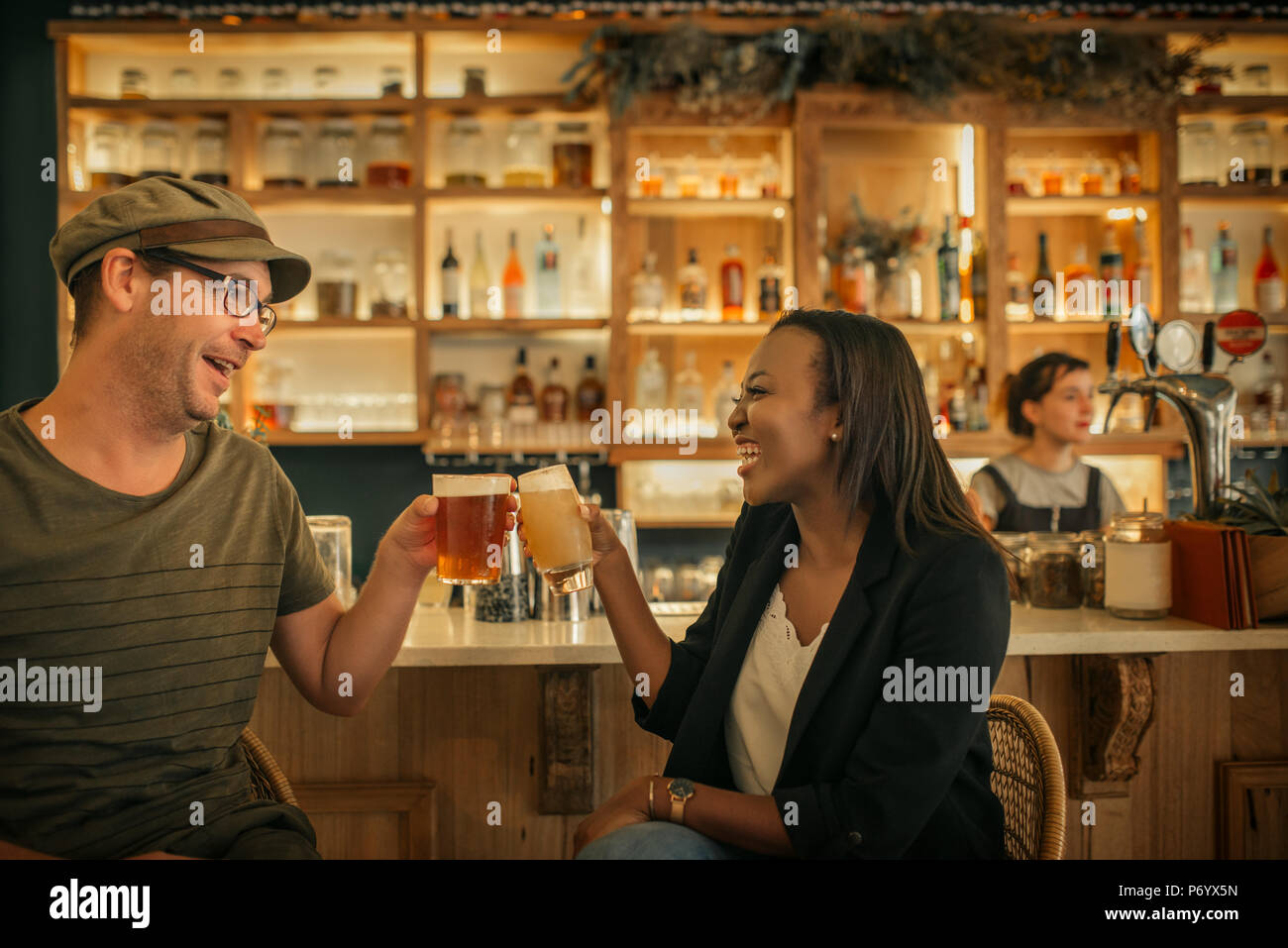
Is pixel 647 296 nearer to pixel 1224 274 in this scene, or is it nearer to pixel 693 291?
pixel 693 291

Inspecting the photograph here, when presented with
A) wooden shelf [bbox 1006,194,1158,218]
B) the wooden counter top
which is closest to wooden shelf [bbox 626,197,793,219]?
wooden shelf [bbox 1006,194,1158,218]

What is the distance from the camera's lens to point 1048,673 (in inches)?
73.8

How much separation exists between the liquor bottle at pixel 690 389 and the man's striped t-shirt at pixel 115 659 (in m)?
2.44

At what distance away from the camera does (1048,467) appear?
3215 millimetres

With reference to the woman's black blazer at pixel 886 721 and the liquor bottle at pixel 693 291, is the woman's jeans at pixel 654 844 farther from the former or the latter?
the liquor bottle at pixel 693 291

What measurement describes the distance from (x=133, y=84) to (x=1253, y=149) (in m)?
4.23

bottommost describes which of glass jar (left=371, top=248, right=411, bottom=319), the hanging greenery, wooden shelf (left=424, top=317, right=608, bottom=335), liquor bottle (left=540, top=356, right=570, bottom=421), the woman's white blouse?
the woman's white blouse

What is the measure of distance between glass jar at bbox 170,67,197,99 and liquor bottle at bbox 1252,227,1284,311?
4126 mm

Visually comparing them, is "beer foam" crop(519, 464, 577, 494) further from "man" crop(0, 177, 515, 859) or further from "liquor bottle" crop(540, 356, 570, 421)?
"liquor bottle" crop(540, 356, 570, 421)

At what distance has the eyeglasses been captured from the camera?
123 cm

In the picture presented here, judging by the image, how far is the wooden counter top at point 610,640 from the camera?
1.66 meters

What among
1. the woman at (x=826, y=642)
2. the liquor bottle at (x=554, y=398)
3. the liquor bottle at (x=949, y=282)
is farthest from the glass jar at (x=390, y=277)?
the woman at (x=826, y=642)
